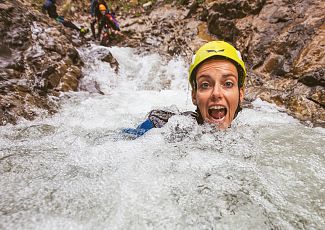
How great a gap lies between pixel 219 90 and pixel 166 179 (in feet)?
3.93

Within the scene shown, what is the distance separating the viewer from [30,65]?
229 inches

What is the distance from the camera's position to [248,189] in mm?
1937

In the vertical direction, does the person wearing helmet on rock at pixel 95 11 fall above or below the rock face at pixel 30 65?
above

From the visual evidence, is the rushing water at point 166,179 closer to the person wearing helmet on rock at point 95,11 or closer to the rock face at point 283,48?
the rock face at point 283,48

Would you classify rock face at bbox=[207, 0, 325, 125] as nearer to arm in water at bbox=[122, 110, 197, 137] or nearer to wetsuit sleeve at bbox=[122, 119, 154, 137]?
arm in water at bbox=[122, 110, 197, 137]

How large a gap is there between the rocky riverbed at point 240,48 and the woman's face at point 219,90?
263cm

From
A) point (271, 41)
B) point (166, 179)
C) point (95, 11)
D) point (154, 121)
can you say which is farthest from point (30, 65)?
point (95, 11)

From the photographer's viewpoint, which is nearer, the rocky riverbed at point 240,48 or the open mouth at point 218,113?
the open mouth at point 218,113

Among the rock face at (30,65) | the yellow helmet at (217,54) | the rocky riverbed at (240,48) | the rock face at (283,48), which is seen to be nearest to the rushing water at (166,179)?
the yellow helmet at (217,54)

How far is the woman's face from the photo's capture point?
281 cm

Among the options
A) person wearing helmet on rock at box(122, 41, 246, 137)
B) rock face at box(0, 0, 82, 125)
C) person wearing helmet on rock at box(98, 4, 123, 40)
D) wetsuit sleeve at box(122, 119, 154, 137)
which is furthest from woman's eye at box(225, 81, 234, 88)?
person wearing helmet on rock at box(98, 4, 123, 40)

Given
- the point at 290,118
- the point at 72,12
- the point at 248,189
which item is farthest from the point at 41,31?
the point at 72,12

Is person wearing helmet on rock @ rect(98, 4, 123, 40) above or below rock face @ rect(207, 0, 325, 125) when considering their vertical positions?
above

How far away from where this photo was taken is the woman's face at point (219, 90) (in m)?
2.81
